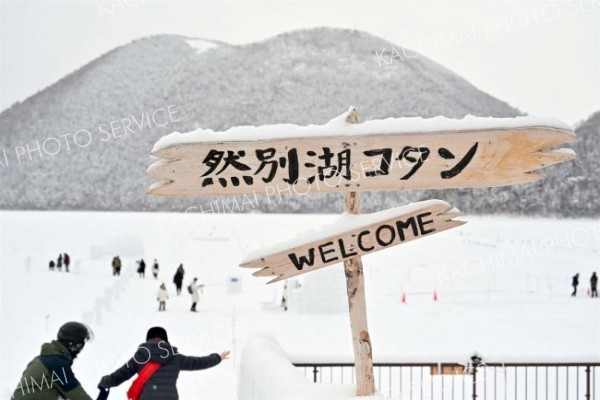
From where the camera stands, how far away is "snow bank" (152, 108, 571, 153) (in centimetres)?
405

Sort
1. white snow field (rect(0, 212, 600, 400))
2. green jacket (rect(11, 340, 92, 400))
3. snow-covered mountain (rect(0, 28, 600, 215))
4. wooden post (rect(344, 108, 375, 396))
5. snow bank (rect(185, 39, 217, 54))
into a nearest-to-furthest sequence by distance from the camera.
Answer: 1. green jacket (rect(11, 340, 92, 400))
2. wooden post (rect(344, 108, 375, 396))
3. white snow field (rect(0, 212, 600, 400))
4. snow-covered mountain (rect(0, 28, 600, 215))
5. snow bank (rect(185, 39, 217, 54))

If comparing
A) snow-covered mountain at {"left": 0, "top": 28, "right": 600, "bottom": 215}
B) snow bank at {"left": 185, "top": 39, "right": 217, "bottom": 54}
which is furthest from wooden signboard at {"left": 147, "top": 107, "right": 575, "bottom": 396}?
snow bank at {"left": 185, "top": 39, "right": 217, "bottom": 54}

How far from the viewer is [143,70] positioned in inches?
6373

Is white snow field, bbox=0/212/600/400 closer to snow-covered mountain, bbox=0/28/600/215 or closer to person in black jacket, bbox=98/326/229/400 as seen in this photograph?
person in black jacket, bbox=98/326/229/400

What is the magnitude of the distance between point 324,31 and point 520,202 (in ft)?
383

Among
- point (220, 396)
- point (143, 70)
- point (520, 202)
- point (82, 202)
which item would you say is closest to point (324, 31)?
point (143, 70)

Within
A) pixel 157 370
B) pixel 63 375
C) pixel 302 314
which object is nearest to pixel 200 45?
pixel 302 314

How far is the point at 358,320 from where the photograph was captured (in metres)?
4.39

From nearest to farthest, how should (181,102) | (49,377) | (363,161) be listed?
1. (49,377)
2. (363,161)
3. (181,102)

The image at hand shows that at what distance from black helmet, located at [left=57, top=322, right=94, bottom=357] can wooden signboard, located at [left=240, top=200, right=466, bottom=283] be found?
3.60ft

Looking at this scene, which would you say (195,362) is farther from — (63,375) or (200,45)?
(200,45)

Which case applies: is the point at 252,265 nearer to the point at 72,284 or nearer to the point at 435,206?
the point at 435,206

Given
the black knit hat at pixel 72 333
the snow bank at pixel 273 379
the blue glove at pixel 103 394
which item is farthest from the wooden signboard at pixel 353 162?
Result: the blue glove at pixel 103 394

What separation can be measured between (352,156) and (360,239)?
1.77ft
